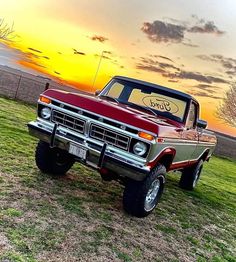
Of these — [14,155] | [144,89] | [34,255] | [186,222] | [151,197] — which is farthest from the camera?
[14,155]

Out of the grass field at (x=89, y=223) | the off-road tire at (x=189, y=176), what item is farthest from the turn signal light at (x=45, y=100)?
the off-road tire at (x=189, y=176)

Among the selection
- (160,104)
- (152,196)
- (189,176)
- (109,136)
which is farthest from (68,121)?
(189,176)

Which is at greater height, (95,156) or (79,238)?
(95,156)

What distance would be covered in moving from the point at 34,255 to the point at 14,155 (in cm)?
427

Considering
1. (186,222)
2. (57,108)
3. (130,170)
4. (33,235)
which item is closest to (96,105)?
(57,108)

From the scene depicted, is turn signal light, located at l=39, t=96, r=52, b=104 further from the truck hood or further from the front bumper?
the front bumper

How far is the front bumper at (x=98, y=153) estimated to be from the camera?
5543mm

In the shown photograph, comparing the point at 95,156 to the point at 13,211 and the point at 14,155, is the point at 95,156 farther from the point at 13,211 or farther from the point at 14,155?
the point at 14,155

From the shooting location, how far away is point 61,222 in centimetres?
507

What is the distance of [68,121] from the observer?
615 cm

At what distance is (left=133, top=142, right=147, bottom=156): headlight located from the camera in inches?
217

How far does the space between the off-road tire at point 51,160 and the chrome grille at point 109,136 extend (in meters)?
1.09

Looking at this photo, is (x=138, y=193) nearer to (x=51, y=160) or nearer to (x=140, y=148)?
(x=140, y=148)

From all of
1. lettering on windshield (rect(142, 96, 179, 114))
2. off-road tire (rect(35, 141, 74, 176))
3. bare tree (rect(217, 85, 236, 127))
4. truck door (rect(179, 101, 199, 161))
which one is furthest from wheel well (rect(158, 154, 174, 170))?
bare tree (rect(217, 85, 236, 127))
